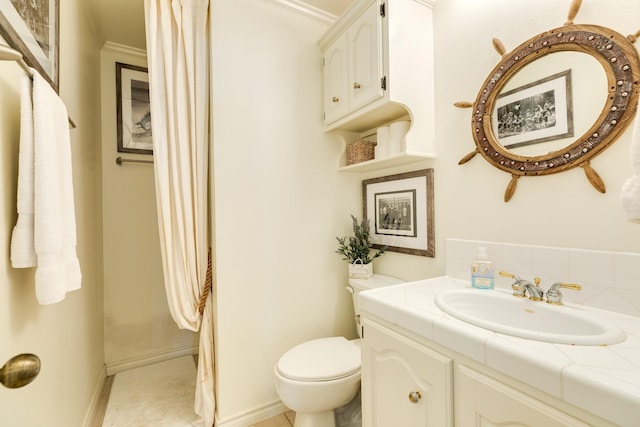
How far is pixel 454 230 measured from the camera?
135 centimetres

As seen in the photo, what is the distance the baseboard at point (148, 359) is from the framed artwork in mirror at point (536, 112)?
8.84 ft

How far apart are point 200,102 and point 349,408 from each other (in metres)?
1.89

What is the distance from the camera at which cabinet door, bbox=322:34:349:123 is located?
1.60m

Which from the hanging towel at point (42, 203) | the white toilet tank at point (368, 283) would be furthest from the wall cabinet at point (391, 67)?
the hanging towel at point (42, 203)

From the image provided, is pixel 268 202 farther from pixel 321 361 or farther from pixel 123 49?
pixel 123 49

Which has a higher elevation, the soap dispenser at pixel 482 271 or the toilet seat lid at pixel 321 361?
the soap dispenser at pixel 482 271

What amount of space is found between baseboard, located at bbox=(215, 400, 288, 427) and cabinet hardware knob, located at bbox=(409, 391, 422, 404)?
42.9 inches

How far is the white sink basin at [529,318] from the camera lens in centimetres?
68

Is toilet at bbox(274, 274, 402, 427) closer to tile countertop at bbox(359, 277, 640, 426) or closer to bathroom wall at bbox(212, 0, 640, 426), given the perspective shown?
bathroom wall at bbox(212, 0, 640, 426)

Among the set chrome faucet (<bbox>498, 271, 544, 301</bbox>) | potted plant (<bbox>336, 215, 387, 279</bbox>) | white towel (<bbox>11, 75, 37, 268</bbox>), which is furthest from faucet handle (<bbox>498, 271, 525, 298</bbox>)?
white towel (<bbox>11, 75, 37, 268</bbox>)

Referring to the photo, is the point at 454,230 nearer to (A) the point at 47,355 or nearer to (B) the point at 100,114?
(A) the point at 47,355

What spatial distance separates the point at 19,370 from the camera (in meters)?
0.52

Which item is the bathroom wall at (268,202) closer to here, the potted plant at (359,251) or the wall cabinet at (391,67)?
the potted plant at (359,251)

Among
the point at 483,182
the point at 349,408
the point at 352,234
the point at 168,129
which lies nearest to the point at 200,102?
the point at 168,129
